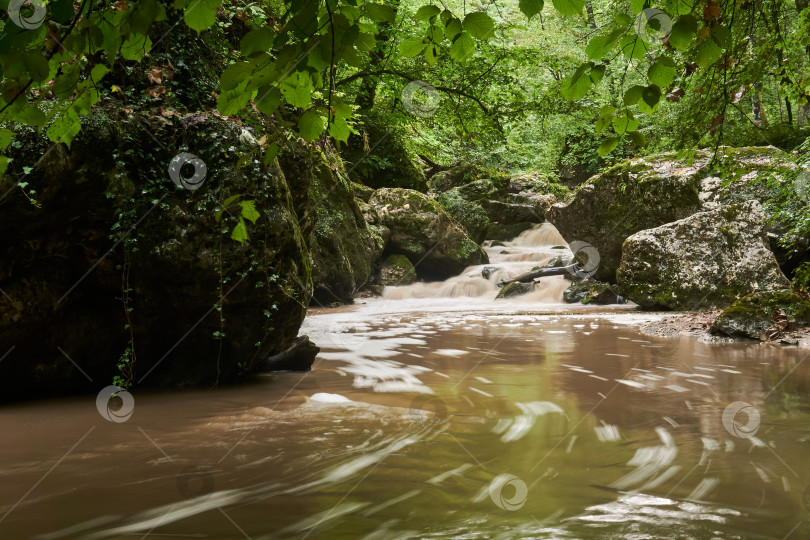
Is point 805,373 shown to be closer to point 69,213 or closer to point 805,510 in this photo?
point 805,510

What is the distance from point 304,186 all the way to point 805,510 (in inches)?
200

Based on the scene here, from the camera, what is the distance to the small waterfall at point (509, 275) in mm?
14602

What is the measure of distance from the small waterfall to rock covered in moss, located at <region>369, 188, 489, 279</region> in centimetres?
67

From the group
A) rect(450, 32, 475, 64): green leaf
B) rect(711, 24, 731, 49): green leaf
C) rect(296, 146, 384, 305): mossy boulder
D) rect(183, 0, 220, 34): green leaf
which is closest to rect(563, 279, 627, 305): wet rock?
rect(296, 146, 384, 305): mossy boulder

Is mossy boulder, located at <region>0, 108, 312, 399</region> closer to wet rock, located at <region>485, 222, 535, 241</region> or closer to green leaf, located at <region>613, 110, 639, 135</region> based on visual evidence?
green leaf, located at <region>613, 110, 639, 135</region>

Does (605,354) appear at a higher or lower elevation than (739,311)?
lower

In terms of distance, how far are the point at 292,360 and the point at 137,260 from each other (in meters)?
1.93

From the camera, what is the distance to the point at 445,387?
4.86 metres

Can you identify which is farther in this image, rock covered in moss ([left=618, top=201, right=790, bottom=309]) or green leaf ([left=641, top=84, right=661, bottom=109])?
rock covered in moss ([left=618, top=201, right=790, bottom=309])

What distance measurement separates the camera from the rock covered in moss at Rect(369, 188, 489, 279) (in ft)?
55.6

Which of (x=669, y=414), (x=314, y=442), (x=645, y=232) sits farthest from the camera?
(x=645, y=232)

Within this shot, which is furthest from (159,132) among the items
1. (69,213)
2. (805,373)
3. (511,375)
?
(805,373)

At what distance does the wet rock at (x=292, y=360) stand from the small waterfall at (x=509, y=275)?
370 inches

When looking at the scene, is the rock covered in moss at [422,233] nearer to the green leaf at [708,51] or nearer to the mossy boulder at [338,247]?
the mossy boulder at [338,247]
